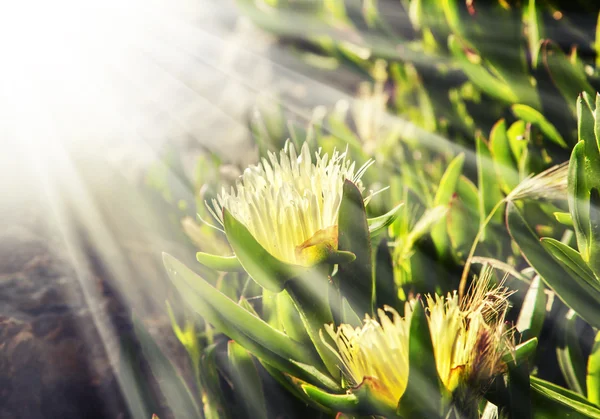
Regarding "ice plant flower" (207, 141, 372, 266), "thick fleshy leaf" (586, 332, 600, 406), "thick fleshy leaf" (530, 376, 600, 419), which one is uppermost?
"ice plant flower" (207, 141, 372, 266)

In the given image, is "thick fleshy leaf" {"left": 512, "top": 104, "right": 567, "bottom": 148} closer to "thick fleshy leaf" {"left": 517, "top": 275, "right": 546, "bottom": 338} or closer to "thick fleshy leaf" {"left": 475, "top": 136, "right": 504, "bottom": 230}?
"thick fleshy leaf" {"left": 475, "top": 136, "right": 504, "bottom": 230}

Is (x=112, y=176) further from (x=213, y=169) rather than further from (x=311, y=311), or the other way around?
(x=311, y=311)

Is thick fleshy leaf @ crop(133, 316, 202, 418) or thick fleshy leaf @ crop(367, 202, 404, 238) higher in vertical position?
thick fleshy leaf @ crop(367, 202, 404, 238)

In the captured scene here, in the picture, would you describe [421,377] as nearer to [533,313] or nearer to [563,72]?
[533,313]

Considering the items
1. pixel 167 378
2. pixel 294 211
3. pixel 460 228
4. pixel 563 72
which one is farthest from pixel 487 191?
pixel 167 378

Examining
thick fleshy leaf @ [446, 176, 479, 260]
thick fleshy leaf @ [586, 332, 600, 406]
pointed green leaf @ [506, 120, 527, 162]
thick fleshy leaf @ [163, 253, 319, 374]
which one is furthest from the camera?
pointed green leaf @ [506, 120, 527, 162]

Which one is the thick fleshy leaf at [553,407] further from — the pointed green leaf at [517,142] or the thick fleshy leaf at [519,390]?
the pointed green leaf at [517,142]

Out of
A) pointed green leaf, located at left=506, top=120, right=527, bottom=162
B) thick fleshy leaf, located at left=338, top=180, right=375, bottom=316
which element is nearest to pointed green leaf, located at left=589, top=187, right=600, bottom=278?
thick fleshy leaf, located at left=338, top=180, right=375, bottom=316

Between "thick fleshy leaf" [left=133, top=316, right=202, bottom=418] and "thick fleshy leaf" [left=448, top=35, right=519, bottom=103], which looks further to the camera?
"thick fleshy leaf" [left=448, top=35, right=519, bottom=103]
